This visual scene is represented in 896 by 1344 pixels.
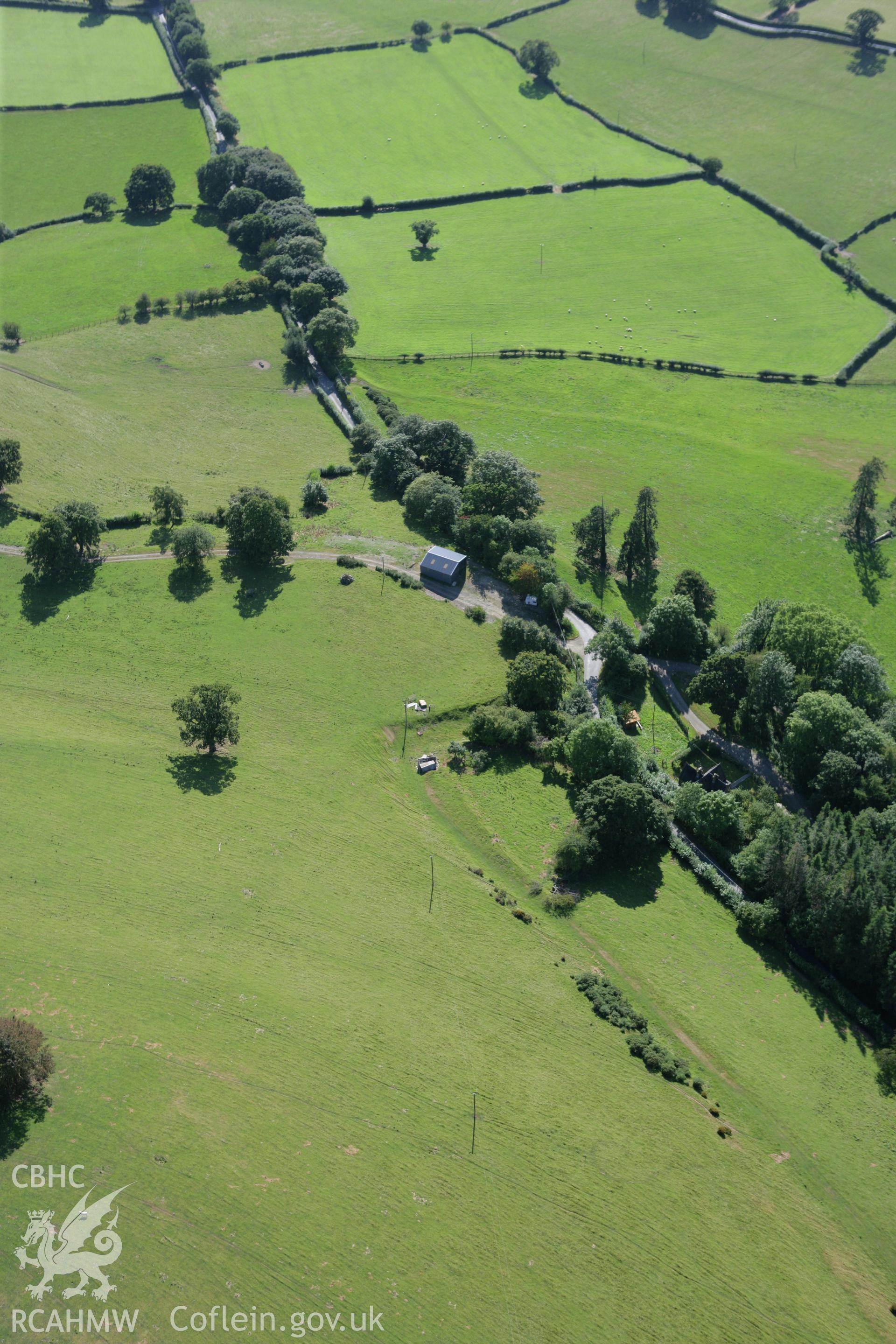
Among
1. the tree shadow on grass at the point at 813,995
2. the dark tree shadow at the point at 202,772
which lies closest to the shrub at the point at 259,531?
the dark tree shadow at the point at 202,772

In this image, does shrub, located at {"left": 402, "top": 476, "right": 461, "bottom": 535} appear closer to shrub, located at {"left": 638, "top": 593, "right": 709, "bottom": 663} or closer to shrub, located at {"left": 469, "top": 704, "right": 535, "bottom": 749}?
shrub, located at {"left": 638, "top": 593, "right": 709, "bottom": 663}

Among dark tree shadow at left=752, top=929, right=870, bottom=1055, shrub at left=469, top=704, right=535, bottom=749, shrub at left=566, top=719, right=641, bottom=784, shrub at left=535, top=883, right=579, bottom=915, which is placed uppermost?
shrub at left=566, top=719, right=641, bottom=784

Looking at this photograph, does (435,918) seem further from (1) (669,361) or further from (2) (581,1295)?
(1) (669,361)

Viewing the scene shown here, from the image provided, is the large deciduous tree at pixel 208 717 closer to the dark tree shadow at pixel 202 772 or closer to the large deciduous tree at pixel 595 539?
the dark tree shadow at pixel 202 772

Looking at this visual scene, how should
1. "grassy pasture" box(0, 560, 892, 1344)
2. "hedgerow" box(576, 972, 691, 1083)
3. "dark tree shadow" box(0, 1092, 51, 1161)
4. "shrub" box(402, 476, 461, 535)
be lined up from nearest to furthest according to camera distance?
1. "grassy pasture" box(0, 560, 892, 1344)
2. "dark tree shadow" box(0, 1092, 51, 1161)
3. "hedgerow" box(576, 972, 691, 1083)
4. "shrub" box(402, 476, 461, 535)

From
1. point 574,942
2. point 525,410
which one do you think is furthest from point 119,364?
point 574,942

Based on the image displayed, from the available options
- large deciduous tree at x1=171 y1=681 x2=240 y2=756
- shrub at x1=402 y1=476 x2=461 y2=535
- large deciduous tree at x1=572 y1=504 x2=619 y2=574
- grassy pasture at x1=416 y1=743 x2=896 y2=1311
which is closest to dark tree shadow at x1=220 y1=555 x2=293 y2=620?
large deciduous tree at x1=171 y1=681 x2=240 y2=756
